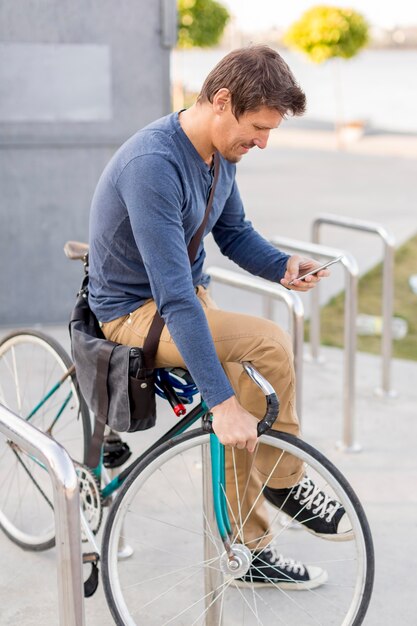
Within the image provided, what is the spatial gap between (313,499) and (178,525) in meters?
0.86

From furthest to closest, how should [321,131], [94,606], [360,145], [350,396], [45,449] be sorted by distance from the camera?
[321,131] < [360,145] < [350,396] < [94,606] < [45,449]

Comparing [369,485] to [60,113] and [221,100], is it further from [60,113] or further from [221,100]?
[60,113]

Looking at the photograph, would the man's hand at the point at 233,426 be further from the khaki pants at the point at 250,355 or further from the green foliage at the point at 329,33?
the green foliage at the point at 329,33

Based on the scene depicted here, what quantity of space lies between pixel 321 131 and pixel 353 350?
1673 cm

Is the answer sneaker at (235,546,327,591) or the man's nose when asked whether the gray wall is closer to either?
sneaker at (235,546,327,591)

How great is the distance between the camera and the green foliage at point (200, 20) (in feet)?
75.4

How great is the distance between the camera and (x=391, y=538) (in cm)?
339

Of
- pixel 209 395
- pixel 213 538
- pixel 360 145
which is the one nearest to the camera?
pixel 209 395

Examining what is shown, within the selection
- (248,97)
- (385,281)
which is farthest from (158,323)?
(385,281)

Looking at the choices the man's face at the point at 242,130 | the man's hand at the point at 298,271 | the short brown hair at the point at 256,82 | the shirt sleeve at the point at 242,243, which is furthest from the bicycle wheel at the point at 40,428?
the short brown hair at the point at 256,82

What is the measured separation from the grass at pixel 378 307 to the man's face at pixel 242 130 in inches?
136

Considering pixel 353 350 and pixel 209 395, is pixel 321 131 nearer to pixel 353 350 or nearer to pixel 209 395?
pixel 353 350

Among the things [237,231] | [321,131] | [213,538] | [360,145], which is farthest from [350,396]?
[321,131]

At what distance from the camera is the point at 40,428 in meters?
3.06
